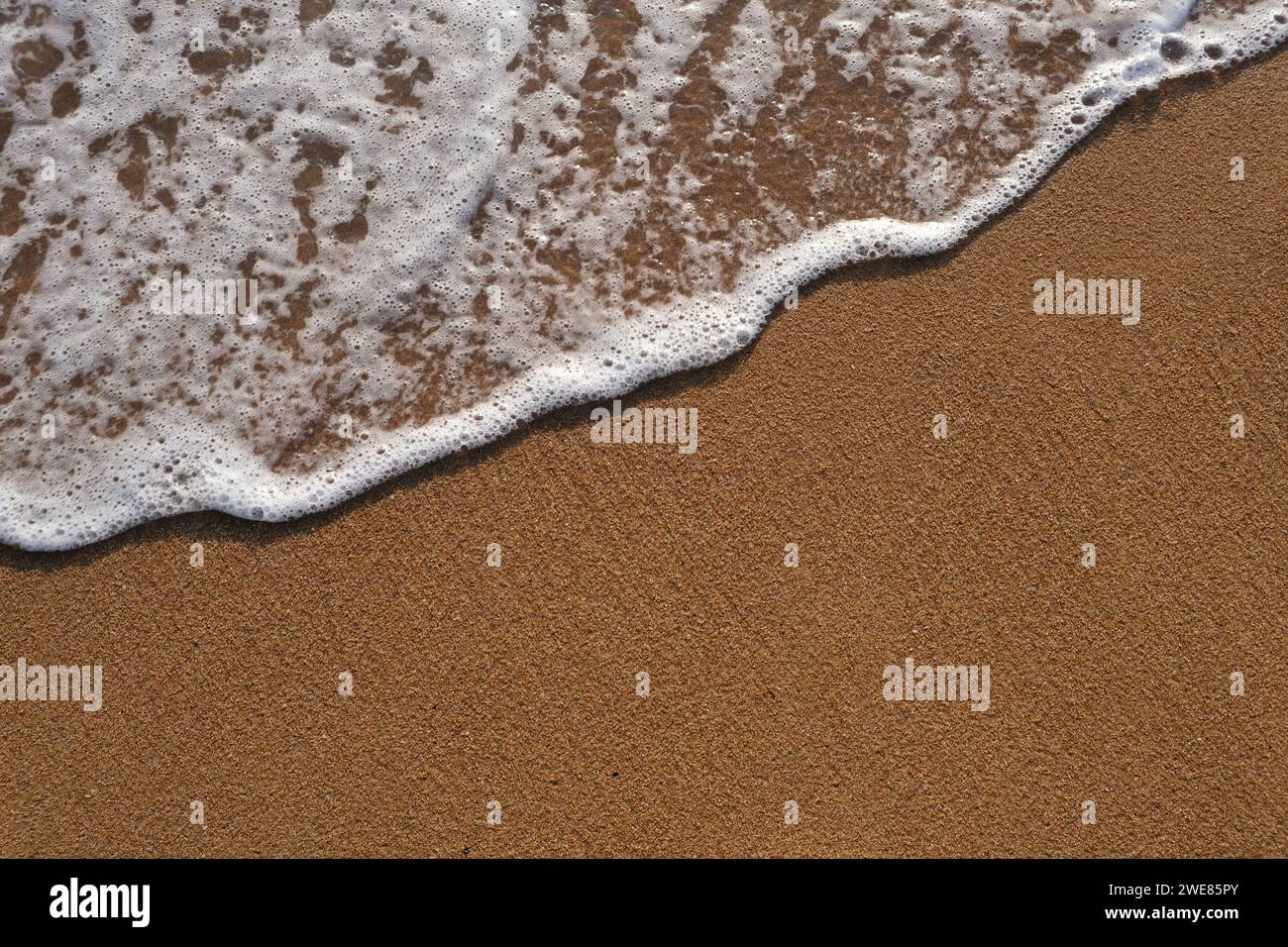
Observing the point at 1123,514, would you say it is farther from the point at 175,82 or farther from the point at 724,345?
the point at 175,82

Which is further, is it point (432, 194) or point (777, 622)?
point (432, 194)

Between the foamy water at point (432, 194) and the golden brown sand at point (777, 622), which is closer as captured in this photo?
the golden brown sand at point (777, 622)

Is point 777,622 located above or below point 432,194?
below

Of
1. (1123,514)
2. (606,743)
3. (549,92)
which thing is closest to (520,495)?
(606,743)

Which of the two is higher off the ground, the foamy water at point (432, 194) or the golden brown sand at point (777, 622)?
the foamy water at point (432, 194)
